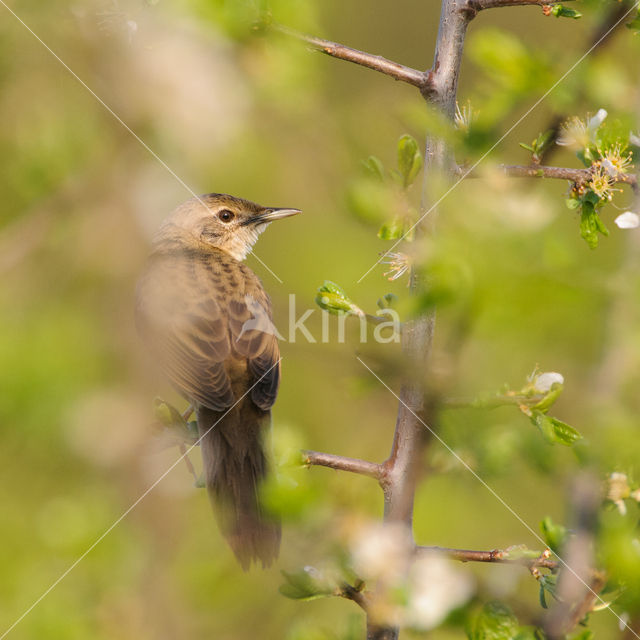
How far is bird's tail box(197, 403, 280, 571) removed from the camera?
3426 millimetres

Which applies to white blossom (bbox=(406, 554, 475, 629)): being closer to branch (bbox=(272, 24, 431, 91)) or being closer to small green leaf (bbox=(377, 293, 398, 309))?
small green leaf (bbox=(377, 293, 398, 309))

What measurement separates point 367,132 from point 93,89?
3742 millimetres

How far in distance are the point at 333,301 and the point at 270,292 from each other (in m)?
2.58

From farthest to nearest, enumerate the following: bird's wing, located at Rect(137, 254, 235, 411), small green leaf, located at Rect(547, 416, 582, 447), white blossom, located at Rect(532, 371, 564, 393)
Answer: bird's wing, located at Rect(137, 254, 235, 411)
white blossom, located at Rect(532, 371, 564, 393)
small green leaf, located at Rect(547, 416, 582, 447)

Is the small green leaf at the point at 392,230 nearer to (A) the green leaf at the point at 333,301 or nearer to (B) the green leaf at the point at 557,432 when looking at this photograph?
(A) the green leaf at the point at 333,301

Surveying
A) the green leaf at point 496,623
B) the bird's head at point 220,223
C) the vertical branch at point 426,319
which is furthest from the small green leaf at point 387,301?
the bird's head at point 220,223

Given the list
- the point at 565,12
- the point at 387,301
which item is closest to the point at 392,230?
the point at 387,301

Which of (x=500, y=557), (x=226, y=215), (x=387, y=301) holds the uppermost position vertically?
(x=387, y=301)

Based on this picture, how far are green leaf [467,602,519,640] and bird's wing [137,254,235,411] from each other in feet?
8.03

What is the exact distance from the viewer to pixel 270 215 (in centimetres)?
523

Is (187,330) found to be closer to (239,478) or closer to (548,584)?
(239,478)

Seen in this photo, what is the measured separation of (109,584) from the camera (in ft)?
10.5

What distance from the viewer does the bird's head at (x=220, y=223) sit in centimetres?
540

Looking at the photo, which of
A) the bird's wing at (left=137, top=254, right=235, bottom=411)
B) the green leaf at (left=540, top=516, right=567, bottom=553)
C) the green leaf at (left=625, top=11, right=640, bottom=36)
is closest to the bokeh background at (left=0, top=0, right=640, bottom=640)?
the green leaf at (left=625, top=11, right=640, bottom=36)
